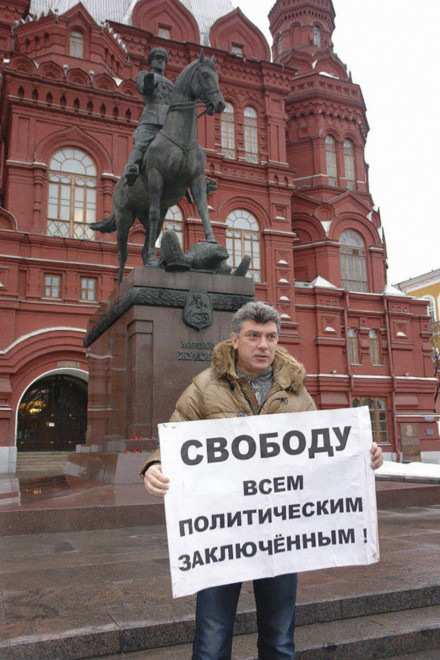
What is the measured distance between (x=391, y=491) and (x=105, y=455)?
327cm

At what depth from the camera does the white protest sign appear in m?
2.27

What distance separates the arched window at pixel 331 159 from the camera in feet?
97.6

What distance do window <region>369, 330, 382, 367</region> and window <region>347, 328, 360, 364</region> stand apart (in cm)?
77

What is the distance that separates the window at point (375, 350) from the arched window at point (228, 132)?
1069 centimetres

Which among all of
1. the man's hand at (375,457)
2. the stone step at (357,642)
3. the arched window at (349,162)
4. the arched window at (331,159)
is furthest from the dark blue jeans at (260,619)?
the arched window at (349,162)

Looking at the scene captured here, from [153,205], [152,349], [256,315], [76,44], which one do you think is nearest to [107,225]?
[153,205]

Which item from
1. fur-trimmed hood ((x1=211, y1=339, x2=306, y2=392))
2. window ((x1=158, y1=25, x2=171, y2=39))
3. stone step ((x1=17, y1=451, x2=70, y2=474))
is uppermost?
window ((x1=158, y1=25, x2=171, y2=39))

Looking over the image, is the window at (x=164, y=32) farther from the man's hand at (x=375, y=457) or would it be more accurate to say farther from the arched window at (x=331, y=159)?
the man's hand at (x=375, y=457)

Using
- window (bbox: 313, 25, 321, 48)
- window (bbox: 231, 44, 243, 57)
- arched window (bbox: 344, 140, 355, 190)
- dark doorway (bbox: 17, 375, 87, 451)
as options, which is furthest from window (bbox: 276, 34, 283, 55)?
dark doorway (bbox: 17, 375, 87, 451)

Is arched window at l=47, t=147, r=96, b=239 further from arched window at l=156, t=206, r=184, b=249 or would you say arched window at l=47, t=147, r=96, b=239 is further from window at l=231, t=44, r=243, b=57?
window at l=231, t=44, r=243, b=57

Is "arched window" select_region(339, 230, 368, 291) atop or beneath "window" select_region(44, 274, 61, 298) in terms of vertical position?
atop

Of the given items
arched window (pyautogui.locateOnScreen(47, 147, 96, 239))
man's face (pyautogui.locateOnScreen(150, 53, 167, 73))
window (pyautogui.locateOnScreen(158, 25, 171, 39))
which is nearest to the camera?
man's face (pyautogui.locateOnScreen(150, 53, 167, 73))

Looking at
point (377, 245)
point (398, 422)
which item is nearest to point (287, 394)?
point (398, 422)

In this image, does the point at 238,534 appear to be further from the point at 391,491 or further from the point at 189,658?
the point at 391,491
